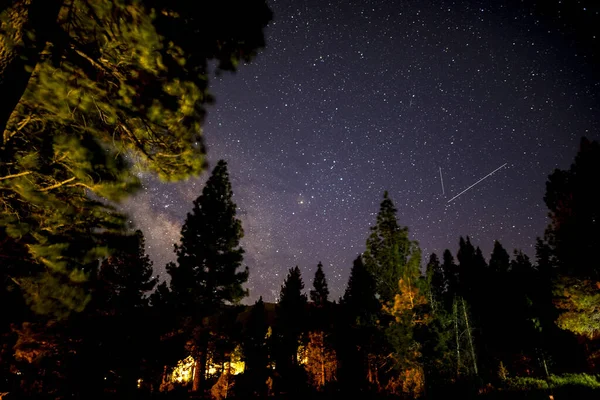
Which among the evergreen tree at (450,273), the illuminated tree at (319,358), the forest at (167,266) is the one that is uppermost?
the evergreen tree at (450,273)

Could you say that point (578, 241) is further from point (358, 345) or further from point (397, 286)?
point (358, 345)

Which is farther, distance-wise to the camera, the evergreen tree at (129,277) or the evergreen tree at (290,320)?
the evergreen tree at (290,320)

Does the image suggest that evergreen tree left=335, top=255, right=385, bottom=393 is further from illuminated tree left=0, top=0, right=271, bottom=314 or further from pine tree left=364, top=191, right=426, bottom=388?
illuminated tree left=0, top=0, right=271, bottom=314

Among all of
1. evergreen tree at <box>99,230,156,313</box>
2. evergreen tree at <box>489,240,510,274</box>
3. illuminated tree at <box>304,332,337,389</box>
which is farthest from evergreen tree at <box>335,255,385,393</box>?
evergreen tree at <box>489,240,510,274</box>

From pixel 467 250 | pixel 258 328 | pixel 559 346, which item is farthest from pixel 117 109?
pixel 467 250

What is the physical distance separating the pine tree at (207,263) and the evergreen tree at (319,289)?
18.5m

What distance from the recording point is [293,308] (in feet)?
116

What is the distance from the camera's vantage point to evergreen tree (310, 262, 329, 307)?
38.0m

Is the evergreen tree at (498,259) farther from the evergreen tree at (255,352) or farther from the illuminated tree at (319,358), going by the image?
the evergreen tree at (255,352)

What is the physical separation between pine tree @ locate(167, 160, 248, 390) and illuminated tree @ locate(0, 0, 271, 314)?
58.0 feet

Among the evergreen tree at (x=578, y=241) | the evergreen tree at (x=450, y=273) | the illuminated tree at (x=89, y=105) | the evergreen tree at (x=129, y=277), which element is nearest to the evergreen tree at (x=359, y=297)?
the evergreen tree at (x=578, y=241)

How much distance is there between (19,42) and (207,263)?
20.3m

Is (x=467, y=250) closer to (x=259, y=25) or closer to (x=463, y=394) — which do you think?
(x=463, y=394)

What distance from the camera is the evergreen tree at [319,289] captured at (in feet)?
125
